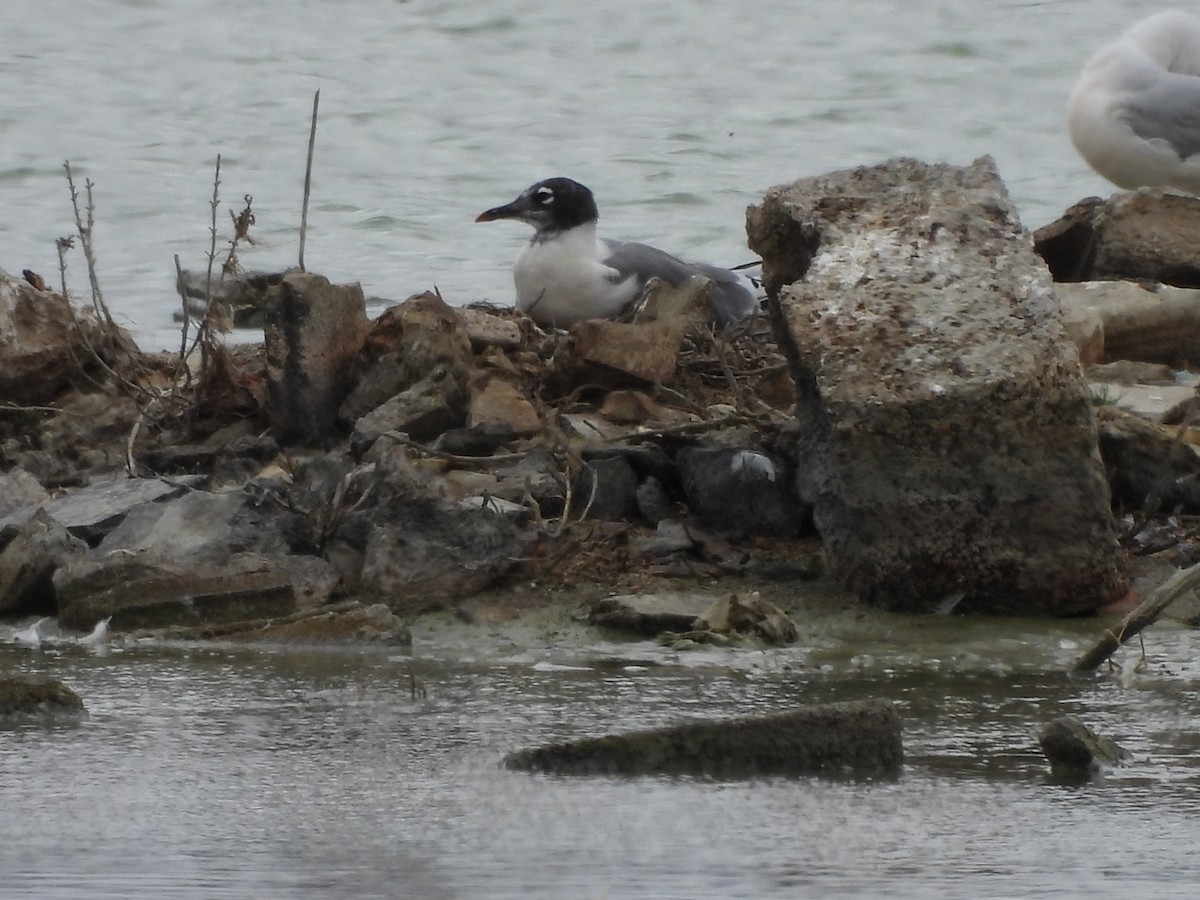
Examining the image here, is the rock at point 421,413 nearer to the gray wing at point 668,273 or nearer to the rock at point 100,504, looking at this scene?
the rock at point 100,504

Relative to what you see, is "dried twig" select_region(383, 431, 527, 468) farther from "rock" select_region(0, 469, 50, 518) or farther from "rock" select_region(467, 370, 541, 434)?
"rock" select_region(0, 469, 50, 518)

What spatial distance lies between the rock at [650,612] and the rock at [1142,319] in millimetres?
2671

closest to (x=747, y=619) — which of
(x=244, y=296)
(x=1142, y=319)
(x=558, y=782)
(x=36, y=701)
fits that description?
(x=558, y=782)

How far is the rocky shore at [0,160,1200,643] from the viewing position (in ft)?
16.9

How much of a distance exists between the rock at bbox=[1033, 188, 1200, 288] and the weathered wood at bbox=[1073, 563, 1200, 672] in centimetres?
357

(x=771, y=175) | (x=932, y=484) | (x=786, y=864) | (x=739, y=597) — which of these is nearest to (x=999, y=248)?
(x=932, y=484)

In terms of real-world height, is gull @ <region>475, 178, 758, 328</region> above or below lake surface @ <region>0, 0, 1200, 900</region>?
above

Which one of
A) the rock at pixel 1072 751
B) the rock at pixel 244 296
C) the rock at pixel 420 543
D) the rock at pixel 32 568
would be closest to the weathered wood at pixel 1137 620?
the rock at pixel 1072 751

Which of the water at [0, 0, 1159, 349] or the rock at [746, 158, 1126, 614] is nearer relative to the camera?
the rock at [746, 158, 1126, 614]

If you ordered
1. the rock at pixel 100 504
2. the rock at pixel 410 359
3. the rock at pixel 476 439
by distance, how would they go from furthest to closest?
1. the rock at pixel 410 359
2. the rock at pixel 476 439
3. the rock at pixel 100 504

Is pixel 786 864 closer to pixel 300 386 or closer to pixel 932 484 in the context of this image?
pixel 932 484

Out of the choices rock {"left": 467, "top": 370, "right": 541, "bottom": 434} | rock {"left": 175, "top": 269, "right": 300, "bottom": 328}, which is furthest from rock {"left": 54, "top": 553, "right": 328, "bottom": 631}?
rock {"left": 175, "top": 269, "right": 300, "bottom": 328}

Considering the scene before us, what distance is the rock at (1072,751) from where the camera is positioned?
3.71 m

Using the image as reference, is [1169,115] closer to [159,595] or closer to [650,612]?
[650,612]
